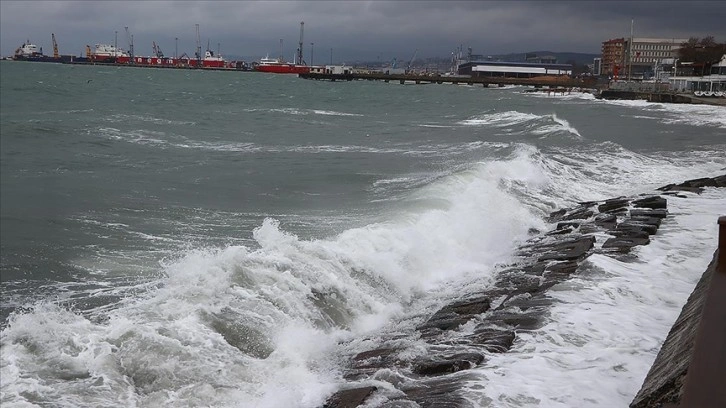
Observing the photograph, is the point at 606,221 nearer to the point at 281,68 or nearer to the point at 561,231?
the point at 561,231

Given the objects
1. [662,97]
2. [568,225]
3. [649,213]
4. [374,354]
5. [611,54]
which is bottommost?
[374,354]

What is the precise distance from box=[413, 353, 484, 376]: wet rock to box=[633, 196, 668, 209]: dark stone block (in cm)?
873

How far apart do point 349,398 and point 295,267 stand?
11.5 ft

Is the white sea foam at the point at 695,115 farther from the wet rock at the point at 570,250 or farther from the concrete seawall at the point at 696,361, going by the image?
the concrete seawall at the point at 696,361

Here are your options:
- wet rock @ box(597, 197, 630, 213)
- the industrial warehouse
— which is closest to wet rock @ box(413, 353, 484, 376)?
wet rock @ box(597, 197, 630, 213)

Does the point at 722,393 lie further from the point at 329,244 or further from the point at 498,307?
the point at 329,244

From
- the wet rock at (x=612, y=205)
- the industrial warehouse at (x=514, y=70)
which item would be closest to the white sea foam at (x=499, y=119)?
the wet rock at (x=612, y=205)

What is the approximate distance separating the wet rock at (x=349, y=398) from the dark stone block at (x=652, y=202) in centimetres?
977

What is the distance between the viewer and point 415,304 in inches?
351

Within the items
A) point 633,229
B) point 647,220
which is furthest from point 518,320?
point 647,220

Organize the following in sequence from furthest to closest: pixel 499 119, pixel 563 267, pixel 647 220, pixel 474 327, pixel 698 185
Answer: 1. pixel 499 119
2. pixel 698 185
3. pixel 647 220
4. pixel 563 267
5. pixel 474 327

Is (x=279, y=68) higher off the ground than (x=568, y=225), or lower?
higher

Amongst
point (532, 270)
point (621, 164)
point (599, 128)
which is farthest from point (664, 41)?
point (532, 270)

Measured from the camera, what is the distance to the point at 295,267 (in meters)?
8.94
